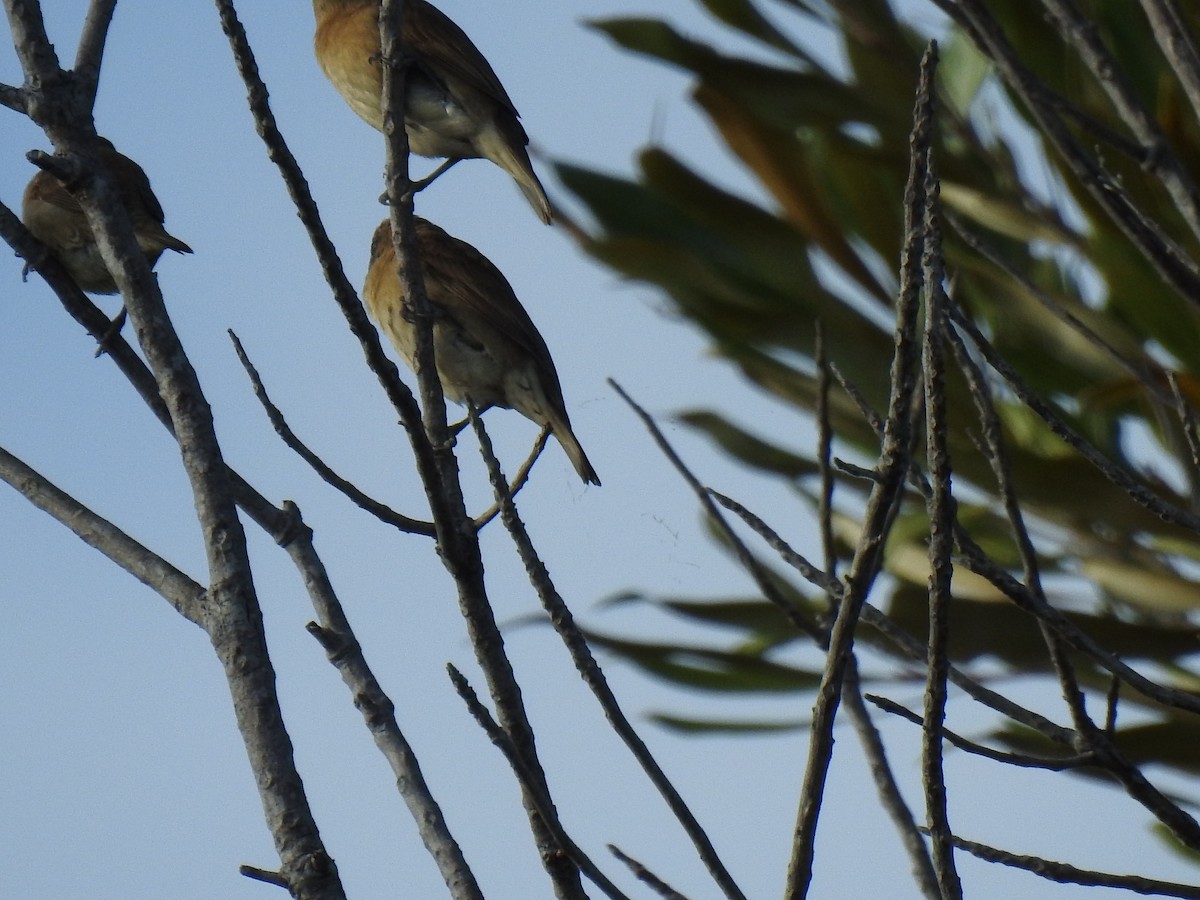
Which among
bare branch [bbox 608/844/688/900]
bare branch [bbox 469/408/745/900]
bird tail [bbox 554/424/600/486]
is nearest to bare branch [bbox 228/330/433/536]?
bare branch [bbox 469/408/745/900]

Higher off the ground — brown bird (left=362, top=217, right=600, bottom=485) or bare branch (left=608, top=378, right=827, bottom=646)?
brown bird (left=362, top=217, right=600, bottom=485)

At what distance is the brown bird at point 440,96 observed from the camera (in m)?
4.15

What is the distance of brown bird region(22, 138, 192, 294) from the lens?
4.26 metres

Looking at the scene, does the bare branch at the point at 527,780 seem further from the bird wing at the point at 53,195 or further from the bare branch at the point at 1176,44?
the bird wing at the point at 53,195

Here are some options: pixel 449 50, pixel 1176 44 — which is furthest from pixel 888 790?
pixel 449 50

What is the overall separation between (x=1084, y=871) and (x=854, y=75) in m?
4.43

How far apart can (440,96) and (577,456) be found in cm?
100

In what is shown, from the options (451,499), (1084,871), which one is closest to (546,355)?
(451,499)

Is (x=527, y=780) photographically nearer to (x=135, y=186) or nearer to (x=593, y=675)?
(x=593, y=675)

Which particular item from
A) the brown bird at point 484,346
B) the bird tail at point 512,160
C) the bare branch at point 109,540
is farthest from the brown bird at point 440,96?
the bare branch at point 109,540

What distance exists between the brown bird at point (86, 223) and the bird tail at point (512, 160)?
913 mm

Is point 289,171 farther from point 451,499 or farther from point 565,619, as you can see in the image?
point 565,619

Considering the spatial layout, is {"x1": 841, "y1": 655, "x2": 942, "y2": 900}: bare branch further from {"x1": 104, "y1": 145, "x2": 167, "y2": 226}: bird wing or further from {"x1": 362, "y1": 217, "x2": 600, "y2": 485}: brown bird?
{"x1": 104, "y1": 145, "x2": 167, "y2": 226}: bird wing

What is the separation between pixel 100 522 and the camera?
81.7 inches
